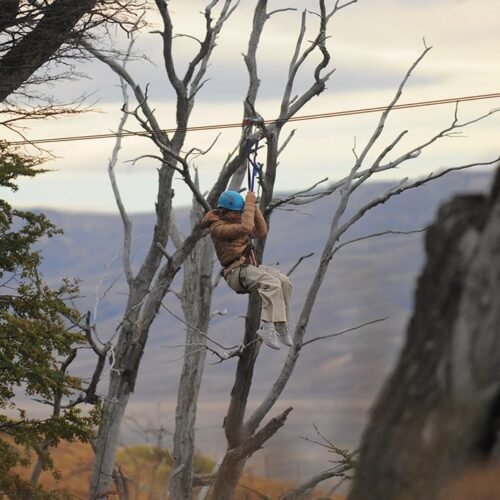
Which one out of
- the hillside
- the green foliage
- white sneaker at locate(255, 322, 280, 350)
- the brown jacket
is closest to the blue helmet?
the brown jacket

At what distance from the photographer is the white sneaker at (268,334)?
13.1m

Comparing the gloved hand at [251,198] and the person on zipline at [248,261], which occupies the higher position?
the gloved hand at [251,198]

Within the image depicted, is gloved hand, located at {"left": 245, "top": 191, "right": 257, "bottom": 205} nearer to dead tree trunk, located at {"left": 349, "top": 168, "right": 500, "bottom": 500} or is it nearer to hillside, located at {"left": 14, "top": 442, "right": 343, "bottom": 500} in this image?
hillside, located at {"left": 14, "top": 442, "right": 343, "bottom": 500}

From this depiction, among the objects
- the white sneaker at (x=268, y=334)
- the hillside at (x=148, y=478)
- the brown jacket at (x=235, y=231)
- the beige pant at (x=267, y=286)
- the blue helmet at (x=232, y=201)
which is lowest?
the hillside at (x=148, y=478)

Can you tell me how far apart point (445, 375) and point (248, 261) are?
7.56 meters

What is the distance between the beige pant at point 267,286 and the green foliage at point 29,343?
13.6 feet

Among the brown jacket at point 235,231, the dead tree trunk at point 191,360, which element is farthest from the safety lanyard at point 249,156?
the dead tree trunk at point 191,360

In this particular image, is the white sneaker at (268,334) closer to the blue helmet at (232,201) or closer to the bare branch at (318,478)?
the blue helmet at (232,201)

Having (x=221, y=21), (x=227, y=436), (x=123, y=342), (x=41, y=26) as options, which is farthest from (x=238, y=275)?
(x=221, y=21)

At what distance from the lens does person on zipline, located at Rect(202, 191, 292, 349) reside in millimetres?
12805

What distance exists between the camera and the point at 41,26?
16.0 m

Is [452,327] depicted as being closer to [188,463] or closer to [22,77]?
[22,77]

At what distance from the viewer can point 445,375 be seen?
577 cm

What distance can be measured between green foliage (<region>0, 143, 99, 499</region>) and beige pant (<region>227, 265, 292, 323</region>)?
13.6ft
